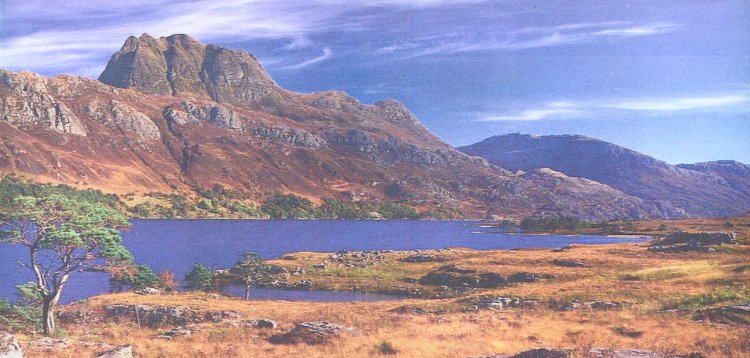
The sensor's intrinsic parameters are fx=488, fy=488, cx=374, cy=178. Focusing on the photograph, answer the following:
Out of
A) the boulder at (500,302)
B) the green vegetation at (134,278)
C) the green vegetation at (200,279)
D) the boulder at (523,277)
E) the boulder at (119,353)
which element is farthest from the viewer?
the green vegetation at (200,279)

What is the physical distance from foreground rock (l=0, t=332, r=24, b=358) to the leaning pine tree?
425 inches

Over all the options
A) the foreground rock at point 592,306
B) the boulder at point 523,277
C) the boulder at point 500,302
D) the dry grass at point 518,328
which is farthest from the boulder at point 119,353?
the boulder at point 523,277

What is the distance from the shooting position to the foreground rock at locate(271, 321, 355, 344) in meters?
29.6

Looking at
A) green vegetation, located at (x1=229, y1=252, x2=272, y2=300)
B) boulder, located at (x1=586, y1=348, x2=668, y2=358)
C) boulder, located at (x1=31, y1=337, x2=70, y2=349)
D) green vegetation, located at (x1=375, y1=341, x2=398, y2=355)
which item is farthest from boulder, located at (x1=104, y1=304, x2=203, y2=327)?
boulder, located at (x1=586, y1=348, x2=668, y2=358)

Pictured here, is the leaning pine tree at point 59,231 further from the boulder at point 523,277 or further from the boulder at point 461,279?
the boulder at point 523,277

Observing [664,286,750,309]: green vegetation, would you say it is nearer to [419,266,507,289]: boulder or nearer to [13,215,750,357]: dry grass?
[13,215,750,357]: dry grass

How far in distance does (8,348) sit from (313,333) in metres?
15.6

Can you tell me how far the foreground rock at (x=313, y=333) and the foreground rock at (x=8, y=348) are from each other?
46.3 ft

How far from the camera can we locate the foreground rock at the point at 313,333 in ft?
97.2

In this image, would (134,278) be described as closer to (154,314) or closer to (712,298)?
(154,314)

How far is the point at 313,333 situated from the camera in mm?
30375

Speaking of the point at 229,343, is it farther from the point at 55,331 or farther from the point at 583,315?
the point at 583,315

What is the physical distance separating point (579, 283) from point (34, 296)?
6386cm

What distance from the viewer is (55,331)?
110 feet
